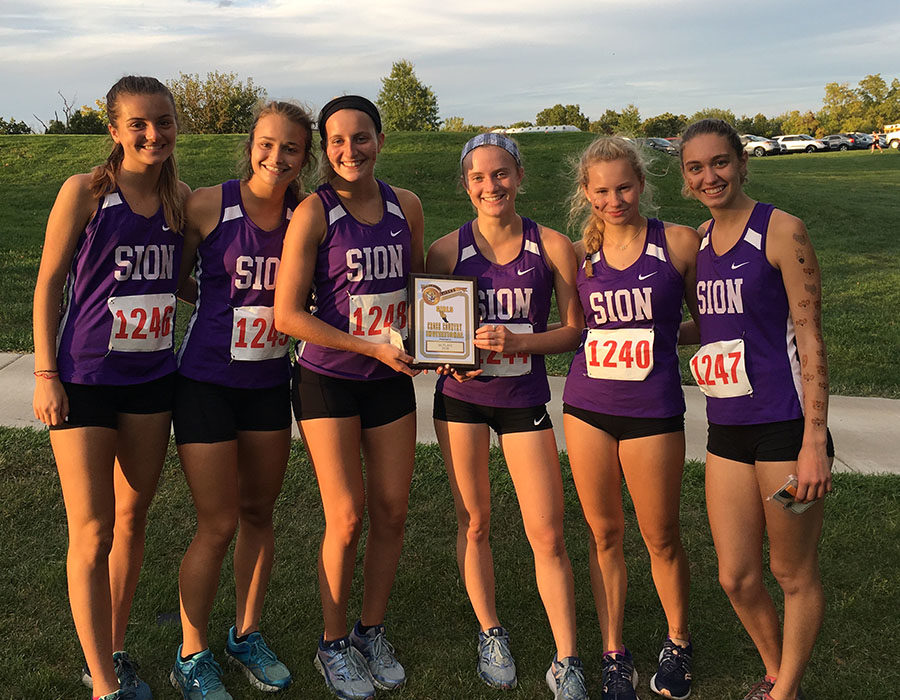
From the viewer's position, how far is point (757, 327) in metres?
2.95

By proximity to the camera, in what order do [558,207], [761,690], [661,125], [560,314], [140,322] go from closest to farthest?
[140,322], [761,690], [560,314], [558,207], [661,125]

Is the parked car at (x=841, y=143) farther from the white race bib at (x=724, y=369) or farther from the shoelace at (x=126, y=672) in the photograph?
the shoelace at (x=126, y=672)

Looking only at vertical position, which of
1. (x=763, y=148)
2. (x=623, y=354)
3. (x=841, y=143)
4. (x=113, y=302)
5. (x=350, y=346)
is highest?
(x=841, y=143)

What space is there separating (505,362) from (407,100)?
156 feet

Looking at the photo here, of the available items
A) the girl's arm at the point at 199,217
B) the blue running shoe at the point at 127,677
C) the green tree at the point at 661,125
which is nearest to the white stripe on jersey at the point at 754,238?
the girl's arm at the point at 199,217

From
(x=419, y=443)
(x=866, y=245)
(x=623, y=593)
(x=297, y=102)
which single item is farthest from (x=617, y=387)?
(x=866, y=245)

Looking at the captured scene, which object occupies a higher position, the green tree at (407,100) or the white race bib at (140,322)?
the green tree at (407,100)

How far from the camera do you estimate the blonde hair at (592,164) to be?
3.26 metres

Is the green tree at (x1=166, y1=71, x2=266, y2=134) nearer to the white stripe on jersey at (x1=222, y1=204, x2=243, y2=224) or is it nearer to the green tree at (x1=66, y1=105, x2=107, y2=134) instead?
the green tree at (x1=66, y1=105, x2=107, y2=134)

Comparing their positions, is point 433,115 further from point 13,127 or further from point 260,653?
point 260,653

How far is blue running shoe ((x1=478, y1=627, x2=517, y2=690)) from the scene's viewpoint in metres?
3.43

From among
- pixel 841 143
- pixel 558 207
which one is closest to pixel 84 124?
pixel 558 207

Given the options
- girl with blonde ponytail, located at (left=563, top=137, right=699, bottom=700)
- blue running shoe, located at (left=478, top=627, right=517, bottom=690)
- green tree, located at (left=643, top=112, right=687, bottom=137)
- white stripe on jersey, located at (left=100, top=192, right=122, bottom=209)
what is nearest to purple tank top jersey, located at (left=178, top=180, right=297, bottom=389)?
white stripe on jersey, located at (left=100, top=192, right=122, bottom=209)

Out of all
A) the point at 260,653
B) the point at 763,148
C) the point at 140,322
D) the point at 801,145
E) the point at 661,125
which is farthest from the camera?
the point at 661,125
